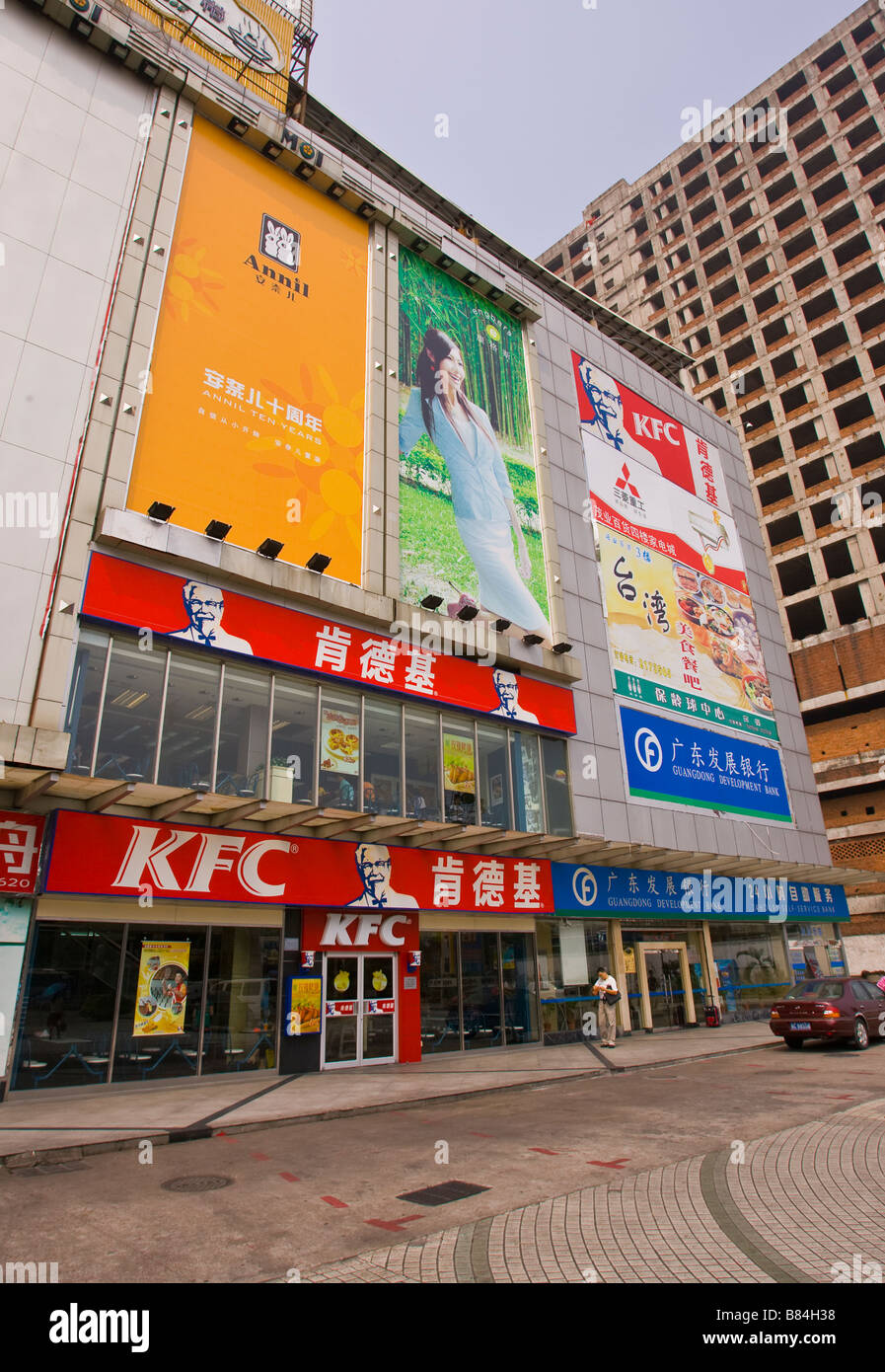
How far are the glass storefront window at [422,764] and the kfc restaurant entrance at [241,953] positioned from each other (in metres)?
1.09

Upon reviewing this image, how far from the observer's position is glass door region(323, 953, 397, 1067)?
1686 cm

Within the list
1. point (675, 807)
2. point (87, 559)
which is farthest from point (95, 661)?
point (675, 807)

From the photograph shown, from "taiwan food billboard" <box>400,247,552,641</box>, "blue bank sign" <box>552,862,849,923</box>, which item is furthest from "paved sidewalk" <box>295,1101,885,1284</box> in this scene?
"taiwan food billboard" <box>400,247,552,641</box>

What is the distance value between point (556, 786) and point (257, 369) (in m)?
14.0

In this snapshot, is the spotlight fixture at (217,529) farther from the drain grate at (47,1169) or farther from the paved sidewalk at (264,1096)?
the drain grate at (47,1169)

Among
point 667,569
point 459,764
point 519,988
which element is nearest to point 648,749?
point 667,569

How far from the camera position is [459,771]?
20125 millimetres

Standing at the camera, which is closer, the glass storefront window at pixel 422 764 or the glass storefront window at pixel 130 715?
the glass storefront window at pixel 130 715

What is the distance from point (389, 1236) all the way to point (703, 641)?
90.9ft

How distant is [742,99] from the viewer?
6431 centimetres

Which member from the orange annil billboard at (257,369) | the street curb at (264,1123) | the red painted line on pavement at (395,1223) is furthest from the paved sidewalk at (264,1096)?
the orange annil billboard at (257,369)

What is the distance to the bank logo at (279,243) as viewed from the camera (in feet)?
68.5
